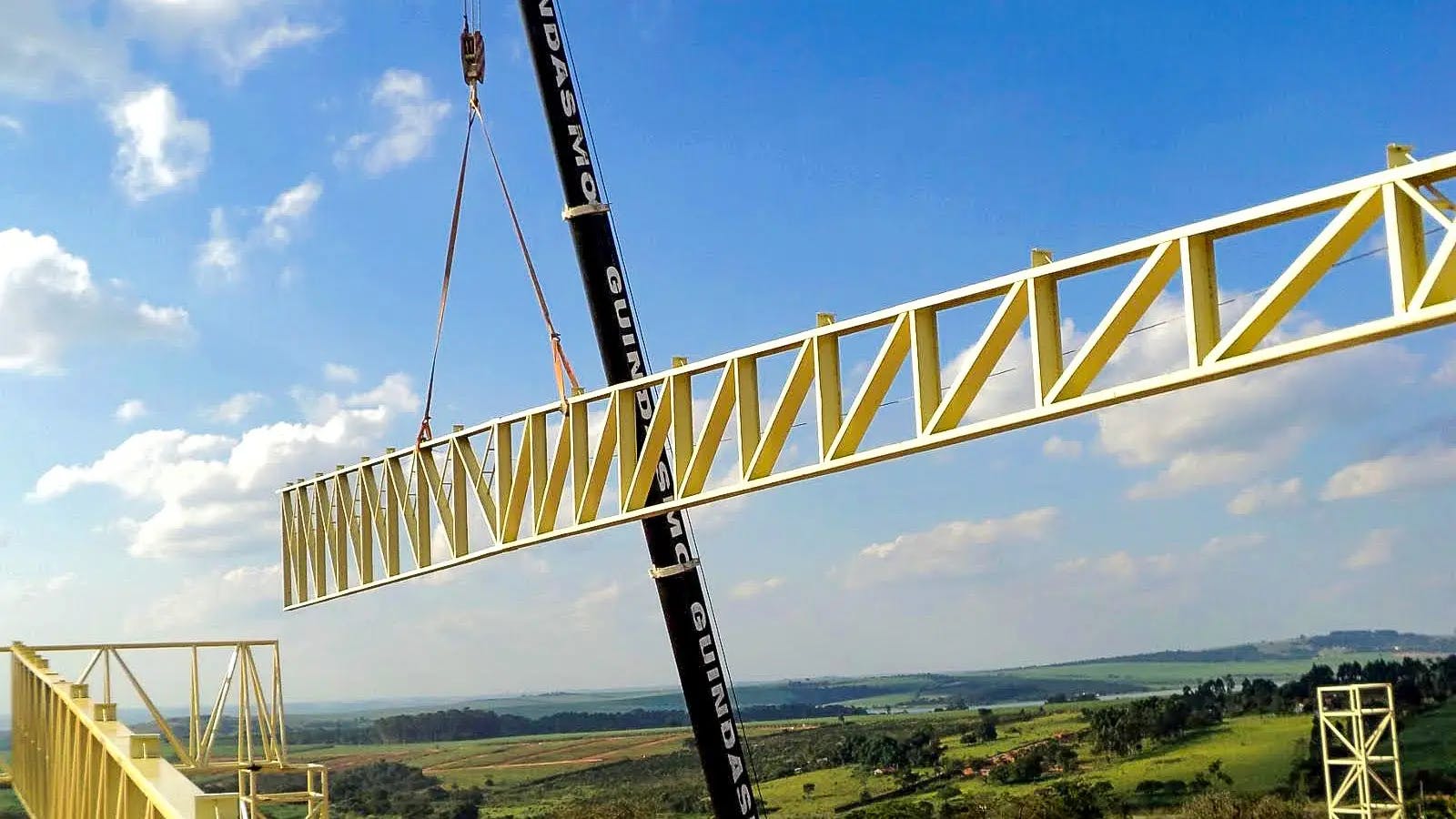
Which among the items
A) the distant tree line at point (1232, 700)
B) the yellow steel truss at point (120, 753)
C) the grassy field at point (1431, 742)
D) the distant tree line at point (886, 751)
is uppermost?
the yellow steel truss at point (120, 753)

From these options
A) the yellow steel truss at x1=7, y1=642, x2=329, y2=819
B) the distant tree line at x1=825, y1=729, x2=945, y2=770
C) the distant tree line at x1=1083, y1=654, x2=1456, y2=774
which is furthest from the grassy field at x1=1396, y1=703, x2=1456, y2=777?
the yellow steel truss at x1=7, y1=642, x2=329, y2=819

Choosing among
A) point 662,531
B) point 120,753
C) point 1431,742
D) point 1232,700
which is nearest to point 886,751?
point 1232,700

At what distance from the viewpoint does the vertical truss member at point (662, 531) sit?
1641 centimetres

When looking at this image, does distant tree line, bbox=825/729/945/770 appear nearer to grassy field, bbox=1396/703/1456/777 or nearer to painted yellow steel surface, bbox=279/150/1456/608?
grassy field, bbox=1396/703/1456/777

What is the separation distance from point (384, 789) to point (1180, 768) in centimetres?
6693

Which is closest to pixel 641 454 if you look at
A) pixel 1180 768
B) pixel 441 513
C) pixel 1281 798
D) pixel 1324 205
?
pixel 441 513

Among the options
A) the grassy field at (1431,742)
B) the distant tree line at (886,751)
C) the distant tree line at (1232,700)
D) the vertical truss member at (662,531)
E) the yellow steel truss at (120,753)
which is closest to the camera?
the yellow steel truss at (120,753)

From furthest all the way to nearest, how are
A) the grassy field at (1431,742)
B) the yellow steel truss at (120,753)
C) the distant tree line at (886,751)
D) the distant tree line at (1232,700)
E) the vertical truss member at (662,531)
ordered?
the distant tree line at (886,751) → the distant tree line at (1232,700) → the grassy field at (1431,742) → the vertical truss member at (662,531) → the yellow steel truss at (120,753)

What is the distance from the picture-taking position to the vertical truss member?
1641cm

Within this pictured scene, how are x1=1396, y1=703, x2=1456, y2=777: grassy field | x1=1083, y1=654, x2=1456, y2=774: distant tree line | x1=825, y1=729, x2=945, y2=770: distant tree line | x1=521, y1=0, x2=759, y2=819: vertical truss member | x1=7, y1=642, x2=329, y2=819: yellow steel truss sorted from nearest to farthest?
x1=7, y1=642, x2=329, y2=819: yellow steel truss, x1=521, y1=0, x2=759, y2=819: vertical truss member, x1=1396, y1=703, x2=1456, y2=777: grassy field, x1=1083, y1=654, x2=1456, y2=774: distant tree line, x1=825, y1=729, x2=945, y2=770: distant tree line

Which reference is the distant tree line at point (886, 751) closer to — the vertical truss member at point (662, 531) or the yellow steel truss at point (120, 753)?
the yellow steel truss at point (120, 753)

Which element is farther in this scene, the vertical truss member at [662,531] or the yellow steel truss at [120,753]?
the vertical truss member at [662,531]

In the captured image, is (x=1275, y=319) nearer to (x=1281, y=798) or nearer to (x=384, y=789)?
(x=1281, y=798)

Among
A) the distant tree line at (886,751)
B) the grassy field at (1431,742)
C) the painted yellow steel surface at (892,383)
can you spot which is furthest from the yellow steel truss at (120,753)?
the distant tree line at (886,751)
